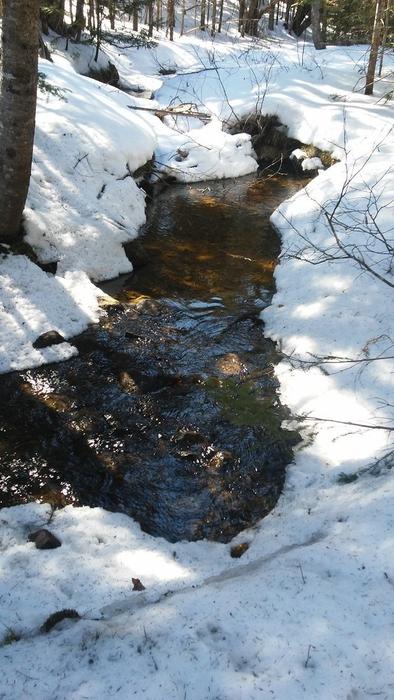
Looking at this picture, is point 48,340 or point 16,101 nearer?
point 16,101

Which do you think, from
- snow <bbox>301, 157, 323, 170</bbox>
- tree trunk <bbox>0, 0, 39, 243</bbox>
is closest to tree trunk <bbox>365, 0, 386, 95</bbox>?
snow <bbox>301, 157, 323, 170</bbox>

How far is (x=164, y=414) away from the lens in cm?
531

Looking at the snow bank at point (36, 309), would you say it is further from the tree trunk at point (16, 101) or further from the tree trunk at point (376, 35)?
the tree trunk at point (376, 35)

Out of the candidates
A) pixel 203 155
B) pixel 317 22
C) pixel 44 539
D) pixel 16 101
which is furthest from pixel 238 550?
pixel 317 22

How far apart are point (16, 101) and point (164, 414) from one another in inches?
155

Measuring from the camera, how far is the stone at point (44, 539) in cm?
369

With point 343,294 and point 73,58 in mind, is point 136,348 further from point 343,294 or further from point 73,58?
point 73,58

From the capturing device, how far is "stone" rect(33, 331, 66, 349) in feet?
19.9

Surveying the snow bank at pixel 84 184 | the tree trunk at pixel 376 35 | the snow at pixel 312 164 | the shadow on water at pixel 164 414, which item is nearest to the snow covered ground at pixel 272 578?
the shadow on water at pixel 164 414

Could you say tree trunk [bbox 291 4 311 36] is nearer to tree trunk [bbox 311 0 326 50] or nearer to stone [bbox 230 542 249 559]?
tree trunk [bbox 311 0 326 50]

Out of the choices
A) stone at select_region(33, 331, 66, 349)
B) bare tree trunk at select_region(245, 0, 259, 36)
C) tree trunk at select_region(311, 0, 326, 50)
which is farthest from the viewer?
bare tree trunk at select_region(245, 0, 259, 36)

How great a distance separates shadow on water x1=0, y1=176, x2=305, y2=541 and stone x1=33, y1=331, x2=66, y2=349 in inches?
10.9

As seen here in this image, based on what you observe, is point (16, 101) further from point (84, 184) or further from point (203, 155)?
point (203, 155)

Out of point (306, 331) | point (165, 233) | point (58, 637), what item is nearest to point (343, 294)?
point (306, 331)
